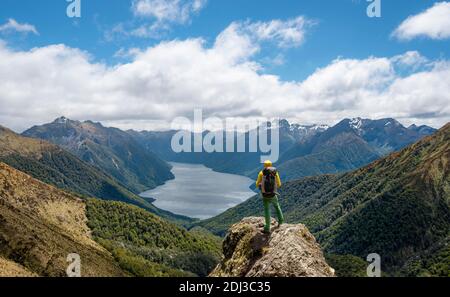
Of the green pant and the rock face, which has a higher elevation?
the green pant

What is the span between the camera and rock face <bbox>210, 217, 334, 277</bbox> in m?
27.8

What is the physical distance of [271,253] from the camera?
30.4 m

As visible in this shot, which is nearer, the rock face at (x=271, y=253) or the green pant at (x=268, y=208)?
the rock face at (x=271, y=253)

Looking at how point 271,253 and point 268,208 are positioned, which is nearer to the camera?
point 271,253

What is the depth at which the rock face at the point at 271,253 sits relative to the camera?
27844 mm

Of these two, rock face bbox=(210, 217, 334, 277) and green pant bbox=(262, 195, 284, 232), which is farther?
green pant bbox=(262, 195, 284, 232)

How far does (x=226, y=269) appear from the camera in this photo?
36.4 metres

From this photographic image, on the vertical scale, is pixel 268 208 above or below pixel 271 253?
above

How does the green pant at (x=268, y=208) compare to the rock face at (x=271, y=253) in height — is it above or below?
above
